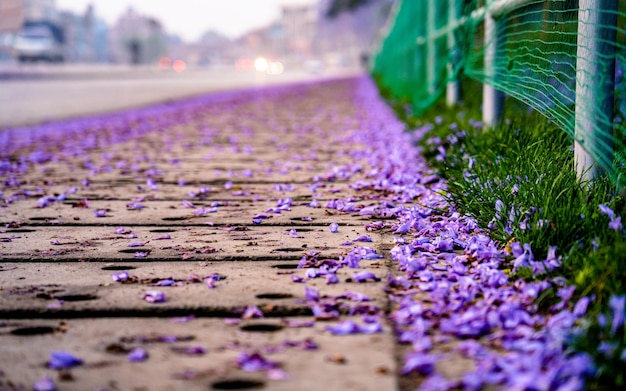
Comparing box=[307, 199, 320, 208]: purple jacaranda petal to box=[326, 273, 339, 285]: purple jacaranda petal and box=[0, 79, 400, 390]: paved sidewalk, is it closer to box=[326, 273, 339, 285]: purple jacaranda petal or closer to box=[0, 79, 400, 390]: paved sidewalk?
box=[0, 79, 400, 390]: paved sidewalk

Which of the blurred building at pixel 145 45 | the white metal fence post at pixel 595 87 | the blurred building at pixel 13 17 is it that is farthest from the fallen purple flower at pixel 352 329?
the blurred building at pixel 145 45

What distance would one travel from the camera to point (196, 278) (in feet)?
7.57

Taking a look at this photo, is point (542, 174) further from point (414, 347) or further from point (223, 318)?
point (223, 318)

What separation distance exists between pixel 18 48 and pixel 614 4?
160ft

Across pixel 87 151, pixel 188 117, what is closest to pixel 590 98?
pixel 87 151

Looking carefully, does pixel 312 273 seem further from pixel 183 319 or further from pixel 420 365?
pixel 420 365

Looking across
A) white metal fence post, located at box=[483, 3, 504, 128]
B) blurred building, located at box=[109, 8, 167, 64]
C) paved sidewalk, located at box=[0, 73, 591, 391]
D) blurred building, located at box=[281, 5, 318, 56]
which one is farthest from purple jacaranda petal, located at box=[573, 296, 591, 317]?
blurred building, located at box=[281, 5, 318, 56]

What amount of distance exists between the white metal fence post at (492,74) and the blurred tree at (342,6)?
100ft

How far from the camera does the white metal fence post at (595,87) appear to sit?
250 cm

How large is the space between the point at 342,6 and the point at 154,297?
34753mm

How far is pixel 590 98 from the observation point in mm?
2551

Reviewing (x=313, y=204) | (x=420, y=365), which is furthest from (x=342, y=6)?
(x=420, y=365)

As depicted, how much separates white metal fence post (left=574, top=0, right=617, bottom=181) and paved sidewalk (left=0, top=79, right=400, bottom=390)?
79cm

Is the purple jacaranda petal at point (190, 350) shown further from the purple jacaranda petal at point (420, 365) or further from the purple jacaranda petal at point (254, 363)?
the purple jacaranda petal at point (420, 365)
